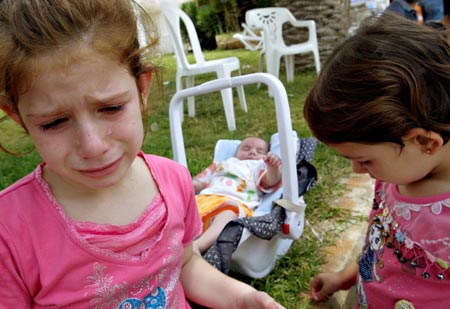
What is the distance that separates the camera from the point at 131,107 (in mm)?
1057

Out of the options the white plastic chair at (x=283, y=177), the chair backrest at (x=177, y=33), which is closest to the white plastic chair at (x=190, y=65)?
the chair backrest at (x=177, y=33)

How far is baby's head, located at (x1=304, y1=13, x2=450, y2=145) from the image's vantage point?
1161mm

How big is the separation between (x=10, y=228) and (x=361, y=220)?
6.65ft

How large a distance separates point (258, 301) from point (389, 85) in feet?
2.32

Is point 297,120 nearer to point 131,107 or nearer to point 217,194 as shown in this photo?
point 217,194

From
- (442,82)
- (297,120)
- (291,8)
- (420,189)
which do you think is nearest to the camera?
(442,82)

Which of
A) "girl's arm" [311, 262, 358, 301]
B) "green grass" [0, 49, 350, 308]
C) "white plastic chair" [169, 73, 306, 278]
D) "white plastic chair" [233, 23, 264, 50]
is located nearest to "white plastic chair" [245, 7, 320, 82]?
"green grass" [0, 49, 350, 308]

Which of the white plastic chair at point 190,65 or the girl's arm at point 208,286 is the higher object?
the girl's arm at point 208,286

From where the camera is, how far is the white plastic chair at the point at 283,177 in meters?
1.85

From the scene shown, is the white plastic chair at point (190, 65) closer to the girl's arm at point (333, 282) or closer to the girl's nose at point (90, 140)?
the girl's arm at point (333, 282)

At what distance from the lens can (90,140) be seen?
96cm

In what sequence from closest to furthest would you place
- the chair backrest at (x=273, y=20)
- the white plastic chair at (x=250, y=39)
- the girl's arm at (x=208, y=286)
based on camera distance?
the girl's arm at (x=208, y=286) < the chair backrest at (x=273, y=20) < the white plastic chair at (x=250, y=39)

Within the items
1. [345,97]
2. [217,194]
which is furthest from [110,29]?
[217,194]

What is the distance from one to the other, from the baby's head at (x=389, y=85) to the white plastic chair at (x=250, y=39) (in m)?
9.83
